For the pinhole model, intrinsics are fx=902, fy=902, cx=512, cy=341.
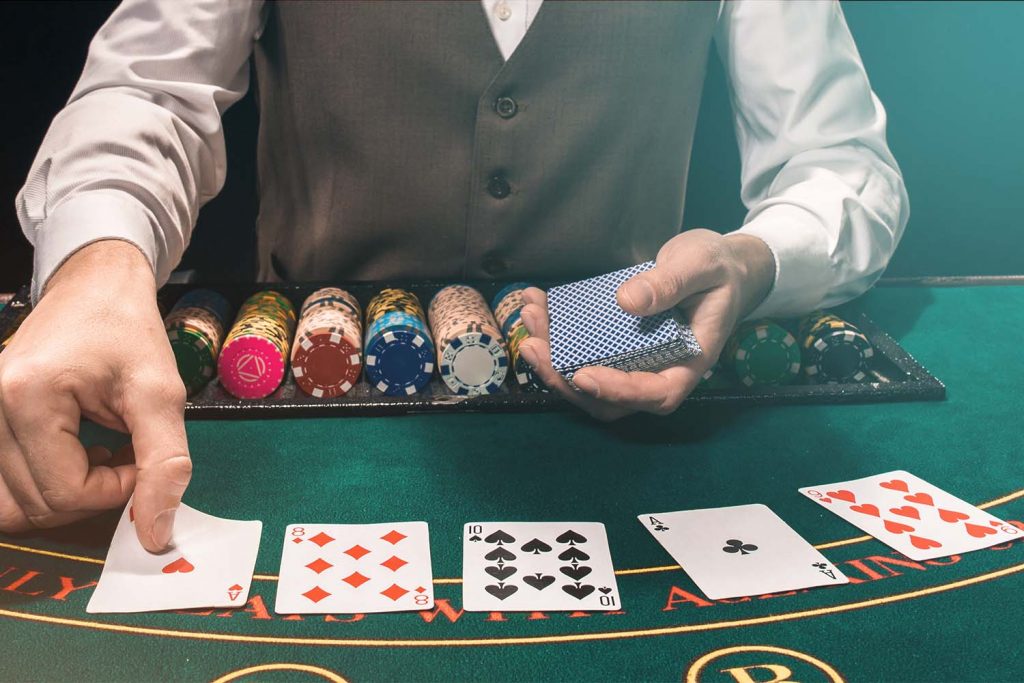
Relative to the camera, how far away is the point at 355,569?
114cm

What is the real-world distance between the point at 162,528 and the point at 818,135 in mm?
Result: 1601

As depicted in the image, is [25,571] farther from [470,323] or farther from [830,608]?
[830,608]

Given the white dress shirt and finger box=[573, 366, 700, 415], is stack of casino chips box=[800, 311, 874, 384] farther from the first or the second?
finger box=[573, 366, 700, 415]

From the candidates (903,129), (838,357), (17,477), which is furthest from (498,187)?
(903,129)

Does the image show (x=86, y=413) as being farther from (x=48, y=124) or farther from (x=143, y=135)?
(x=48, y=124)

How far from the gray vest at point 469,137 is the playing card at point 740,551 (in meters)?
1.01

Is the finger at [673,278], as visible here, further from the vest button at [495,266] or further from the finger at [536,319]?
the vest button at [495,266]

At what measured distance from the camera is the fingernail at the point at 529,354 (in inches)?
→ 60.4

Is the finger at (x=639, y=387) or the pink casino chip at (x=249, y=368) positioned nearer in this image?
the finger at (x=639, y=387)

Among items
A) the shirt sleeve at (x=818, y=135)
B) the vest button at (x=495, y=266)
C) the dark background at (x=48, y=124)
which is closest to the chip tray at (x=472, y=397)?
the shirt sleeve at (x=818, y=135)

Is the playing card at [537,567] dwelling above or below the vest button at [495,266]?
below

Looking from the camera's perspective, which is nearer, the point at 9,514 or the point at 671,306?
the point at 9,514

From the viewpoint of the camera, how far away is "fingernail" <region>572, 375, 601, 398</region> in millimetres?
1428

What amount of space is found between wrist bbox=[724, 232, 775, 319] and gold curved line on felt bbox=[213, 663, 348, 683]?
3.21 ft
